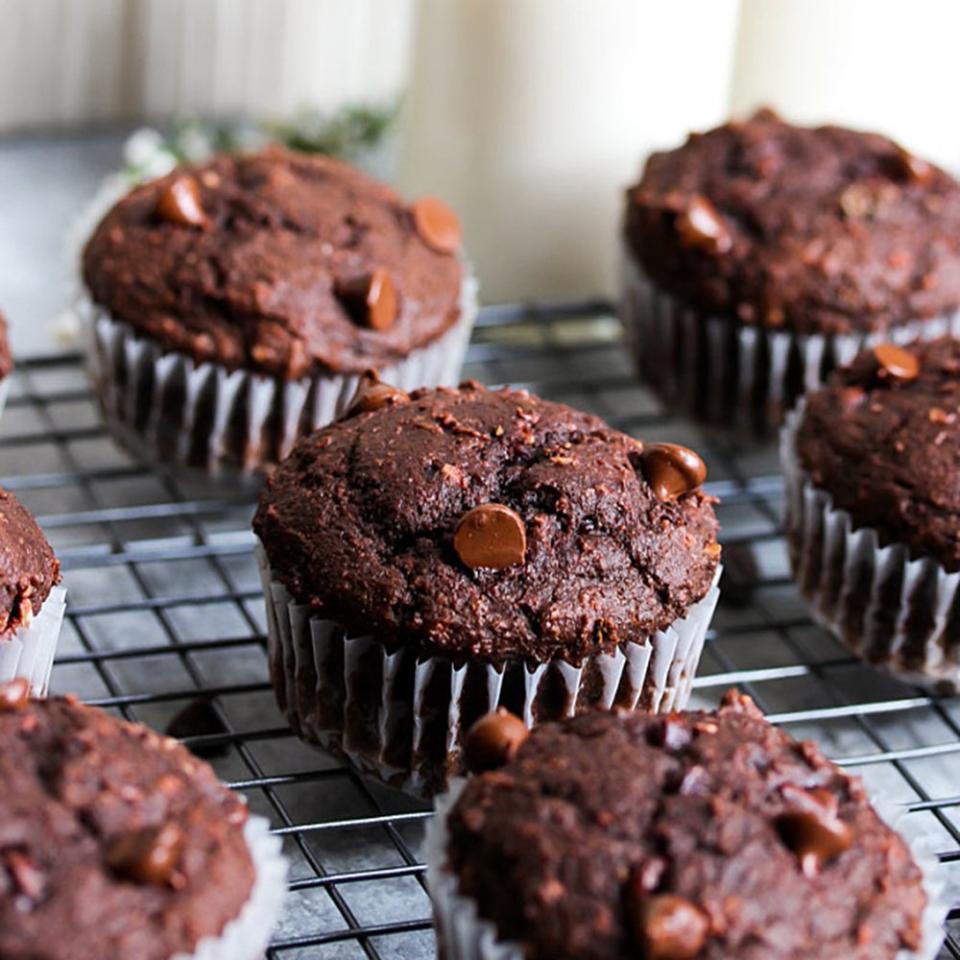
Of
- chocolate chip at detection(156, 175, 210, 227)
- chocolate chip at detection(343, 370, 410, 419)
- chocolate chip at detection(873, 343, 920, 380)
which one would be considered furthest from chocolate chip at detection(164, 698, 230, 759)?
chocolate chip at detection(873, 343, 920, 380)

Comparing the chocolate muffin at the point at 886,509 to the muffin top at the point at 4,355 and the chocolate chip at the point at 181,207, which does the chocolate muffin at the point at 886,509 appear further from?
the muffin top at the point at 4,355

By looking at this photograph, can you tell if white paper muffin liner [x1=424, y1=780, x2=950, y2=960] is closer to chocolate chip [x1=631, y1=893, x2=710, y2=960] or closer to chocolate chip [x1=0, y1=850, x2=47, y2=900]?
chocolate chip [x1=631, y1=893, x2=710, y2=960]

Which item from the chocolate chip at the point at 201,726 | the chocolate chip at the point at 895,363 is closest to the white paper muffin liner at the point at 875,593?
the chocolate chip at the point at 895,363

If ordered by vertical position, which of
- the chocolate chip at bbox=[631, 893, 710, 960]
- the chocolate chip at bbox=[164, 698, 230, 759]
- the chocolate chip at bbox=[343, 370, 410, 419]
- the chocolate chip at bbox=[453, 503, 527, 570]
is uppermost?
the chocolate chip at bbox=[343, 370, 410, 419]

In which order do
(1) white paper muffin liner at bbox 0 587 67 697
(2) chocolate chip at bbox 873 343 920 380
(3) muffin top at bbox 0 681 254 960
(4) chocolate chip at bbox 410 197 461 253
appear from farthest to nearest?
(4) chocolate chip at bbox 410 197 461 253 < (2) chocolate chip at bbox 873 343 920 380 < (1) white paper muffin liner at bbox 0 587 67 697 < (3) muffin top at bbox 0 681 254 960

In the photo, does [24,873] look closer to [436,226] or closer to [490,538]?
[490,538]

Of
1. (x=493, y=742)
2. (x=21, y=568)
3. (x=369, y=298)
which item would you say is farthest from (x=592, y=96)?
(x=493, y=742)

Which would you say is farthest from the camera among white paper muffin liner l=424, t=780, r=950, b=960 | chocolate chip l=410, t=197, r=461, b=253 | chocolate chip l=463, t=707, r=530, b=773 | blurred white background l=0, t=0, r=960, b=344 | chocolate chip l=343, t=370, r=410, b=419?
blurred white background l=0, t=0, r=960, b=344
